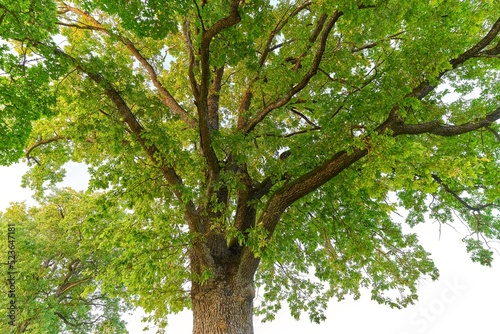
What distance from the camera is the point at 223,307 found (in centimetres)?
439

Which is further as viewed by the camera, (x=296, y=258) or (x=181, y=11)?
(x=296, y=258)

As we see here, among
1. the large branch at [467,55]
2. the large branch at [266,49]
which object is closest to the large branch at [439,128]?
the large branch at [467,55]

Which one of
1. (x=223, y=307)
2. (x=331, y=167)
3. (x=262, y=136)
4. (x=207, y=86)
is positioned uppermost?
(x=262, y=136)

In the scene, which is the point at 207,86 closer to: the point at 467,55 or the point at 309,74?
the point at 309,74

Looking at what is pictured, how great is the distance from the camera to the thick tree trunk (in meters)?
4.27

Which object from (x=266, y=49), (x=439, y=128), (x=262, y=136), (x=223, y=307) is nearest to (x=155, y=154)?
(x=262, y=136)

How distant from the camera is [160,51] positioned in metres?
7.68

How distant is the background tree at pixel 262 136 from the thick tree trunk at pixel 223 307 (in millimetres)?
22

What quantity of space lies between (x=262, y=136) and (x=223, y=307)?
310cm

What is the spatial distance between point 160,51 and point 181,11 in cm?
454

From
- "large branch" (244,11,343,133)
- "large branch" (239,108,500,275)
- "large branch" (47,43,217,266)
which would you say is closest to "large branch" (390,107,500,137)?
"large branch" (239,108,500,275)

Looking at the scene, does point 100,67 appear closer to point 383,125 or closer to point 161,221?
point 161,221

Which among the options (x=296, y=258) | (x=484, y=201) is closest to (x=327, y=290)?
(x=296, y=258)

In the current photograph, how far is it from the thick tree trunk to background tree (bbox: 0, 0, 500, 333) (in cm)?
2
